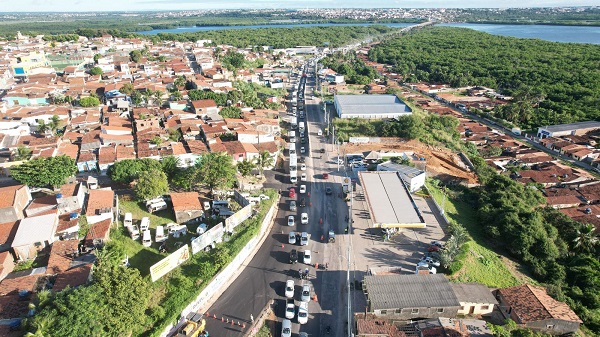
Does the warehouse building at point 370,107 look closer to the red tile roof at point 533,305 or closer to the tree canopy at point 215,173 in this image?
the tree canopy at point 215,173

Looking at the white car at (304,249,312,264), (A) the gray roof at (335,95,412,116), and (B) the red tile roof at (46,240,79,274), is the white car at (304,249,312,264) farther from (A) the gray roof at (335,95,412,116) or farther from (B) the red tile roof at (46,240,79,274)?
(A) the gray roof at (335,95,412,116)

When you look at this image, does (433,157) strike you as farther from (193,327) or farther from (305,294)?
(193,327)

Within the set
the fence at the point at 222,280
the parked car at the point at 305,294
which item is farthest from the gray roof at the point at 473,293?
the fence at the point at 222,280

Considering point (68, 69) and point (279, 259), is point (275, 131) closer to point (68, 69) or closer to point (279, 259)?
point (279, 259)

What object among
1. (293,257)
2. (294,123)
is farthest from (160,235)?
(294,123)

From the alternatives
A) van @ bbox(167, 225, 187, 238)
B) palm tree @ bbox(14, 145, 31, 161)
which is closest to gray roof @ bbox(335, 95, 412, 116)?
van @ bbox(167, 225, 187, 238)

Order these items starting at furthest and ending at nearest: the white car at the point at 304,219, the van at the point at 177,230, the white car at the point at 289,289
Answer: the white car at the point at 304,219
the van at the point at 177,230
the white car at the point at 289,289
